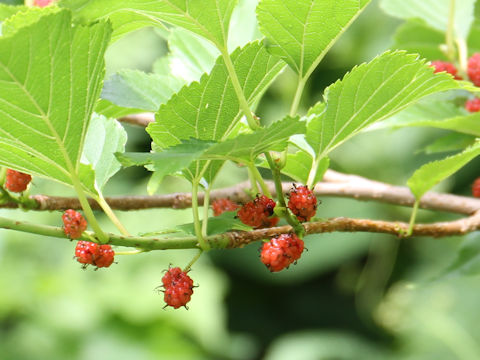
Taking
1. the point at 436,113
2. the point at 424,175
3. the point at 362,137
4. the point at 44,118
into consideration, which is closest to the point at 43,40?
the point at 44,118

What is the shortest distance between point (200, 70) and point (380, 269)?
2.33 metres

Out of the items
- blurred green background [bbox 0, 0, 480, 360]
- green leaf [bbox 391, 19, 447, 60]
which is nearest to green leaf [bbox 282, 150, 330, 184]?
green leaf [bbox 391, 19, 447, 60]

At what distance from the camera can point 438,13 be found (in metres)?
1.34

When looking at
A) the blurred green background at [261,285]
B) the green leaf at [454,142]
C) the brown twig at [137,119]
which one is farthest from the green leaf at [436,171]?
the blurred green background at [261,285]

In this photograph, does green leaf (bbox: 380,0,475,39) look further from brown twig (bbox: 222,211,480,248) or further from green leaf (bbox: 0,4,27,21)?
green leaf (bbox: 0,4,27,21)

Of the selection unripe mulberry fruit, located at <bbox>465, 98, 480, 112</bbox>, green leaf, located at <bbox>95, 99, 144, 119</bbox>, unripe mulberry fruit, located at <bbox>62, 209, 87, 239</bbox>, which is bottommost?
unripe mulberry fruit, located at <bbox>62, 209, 87, 239</bbox>

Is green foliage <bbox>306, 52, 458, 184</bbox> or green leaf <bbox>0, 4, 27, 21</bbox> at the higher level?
green foliage <bbox>306, 52, 458, 184</bbox>

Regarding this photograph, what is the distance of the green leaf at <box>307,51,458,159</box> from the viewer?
2.25 ft

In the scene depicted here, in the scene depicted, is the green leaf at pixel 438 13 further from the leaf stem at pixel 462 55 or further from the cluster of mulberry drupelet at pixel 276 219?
the cluster of mulberry drupelet at pixel 276 219

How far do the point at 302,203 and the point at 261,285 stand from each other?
2.93 metres

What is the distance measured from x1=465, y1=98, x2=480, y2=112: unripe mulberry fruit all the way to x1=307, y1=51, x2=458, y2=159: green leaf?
46 cm

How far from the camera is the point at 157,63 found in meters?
1.22

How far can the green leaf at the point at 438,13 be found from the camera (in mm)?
1322

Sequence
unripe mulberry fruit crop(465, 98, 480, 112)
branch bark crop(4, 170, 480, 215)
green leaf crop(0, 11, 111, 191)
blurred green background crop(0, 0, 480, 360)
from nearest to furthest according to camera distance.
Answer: green leaf crop(0, 11, 111, 191), branch bark crop(4, 170, 480, 215), unripe mulberry fruit crop(465, 98, 480, 112), blurred green background crop(0, 0, 480, 360)
